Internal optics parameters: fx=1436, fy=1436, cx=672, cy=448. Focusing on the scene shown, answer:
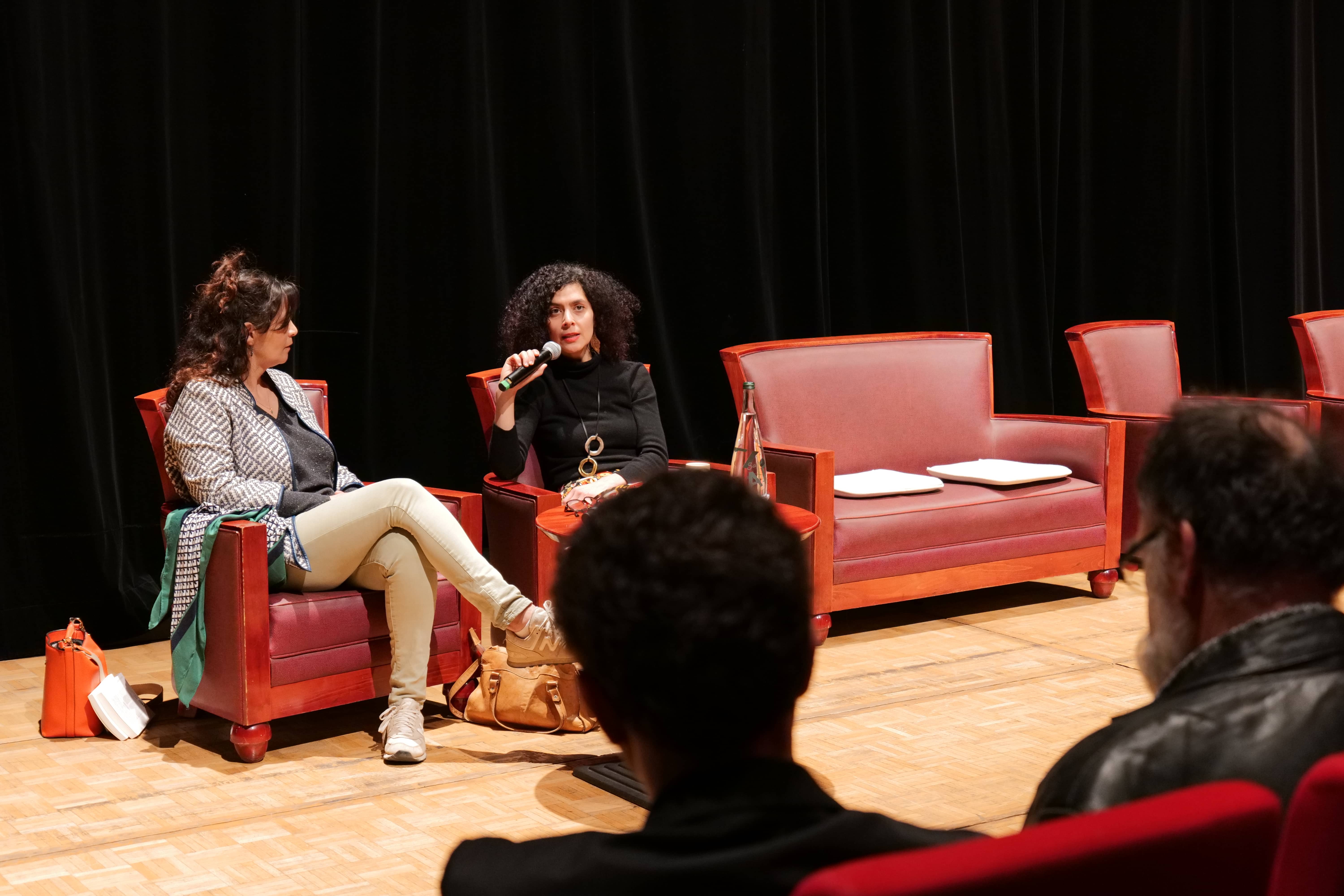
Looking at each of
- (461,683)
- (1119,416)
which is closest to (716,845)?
(461,683)

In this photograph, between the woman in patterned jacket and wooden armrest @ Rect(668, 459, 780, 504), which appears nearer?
the woman in patterned jacket

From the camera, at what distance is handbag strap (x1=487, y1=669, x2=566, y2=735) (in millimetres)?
3361

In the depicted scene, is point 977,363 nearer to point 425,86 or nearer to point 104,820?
point 425,86

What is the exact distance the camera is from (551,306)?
3980mm

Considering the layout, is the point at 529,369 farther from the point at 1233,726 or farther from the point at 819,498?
the point at 1233,726

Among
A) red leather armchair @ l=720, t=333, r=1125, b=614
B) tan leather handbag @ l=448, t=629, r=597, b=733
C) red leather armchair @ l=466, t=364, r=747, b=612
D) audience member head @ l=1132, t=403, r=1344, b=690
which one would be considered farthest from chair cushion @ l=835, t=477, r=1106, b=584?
audience member head @ l=1132, t=403, r=1344, b=690

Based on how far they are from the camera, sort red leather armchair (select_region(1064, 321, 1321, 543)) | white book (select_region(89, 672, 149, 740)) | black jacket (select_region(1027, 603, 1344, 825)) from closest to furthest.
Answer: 1. black jacket (select_region(1027, 603, 1344, 825))
2. white book (select_region(89, 672, 149, 740))
3. red leather armchair (select_region(1064, 321, 1321, 543))

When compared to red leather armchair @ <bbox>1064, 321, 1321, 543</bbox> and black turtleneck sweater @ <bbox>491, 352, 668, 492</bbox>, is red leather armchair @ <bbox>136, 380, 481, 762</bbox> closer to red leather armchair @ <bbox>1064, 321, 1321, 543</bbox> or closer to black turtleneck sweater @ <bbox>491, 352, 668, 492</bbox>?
black turtleneck sweater @ <bbox>491, 352, 668, 492</bbox>

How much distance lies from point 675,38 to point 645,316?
104cm

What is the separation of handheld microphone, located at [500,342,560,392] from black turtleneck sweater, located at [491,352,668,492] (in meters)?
0.14

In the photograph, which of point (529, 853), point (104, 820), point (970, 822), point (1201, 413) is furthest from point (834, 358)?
point (529, 853)

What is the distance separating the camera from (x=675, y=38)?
17.5 feet

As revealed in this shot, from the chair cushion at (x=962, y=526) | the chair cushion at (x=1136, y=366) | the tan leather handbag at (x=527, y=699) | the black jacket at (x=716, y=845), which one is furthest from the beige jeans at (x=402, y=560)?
the chair cushion at (x=1136, y=366)

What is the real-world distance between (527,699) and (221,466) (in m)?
0.88
